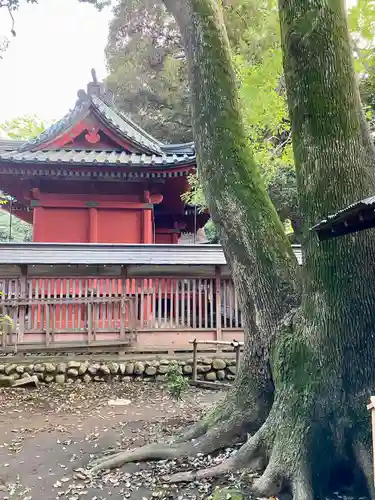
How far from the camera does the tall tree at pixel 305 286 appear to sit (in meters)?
3.19

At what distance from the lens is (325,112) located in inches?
132

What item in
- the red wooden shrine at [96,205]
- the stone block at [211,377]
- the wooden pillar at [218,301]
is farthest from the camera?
the wooden pillar at [218,301]

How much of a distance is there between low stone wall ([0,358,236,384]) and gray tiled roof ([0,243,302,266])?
2089mm

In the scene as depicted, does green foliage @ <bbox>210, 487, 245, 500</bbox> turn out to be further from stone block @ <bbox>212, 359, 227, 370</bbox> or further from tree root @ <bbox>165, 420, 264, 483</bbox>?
stone block @ <bbox>212, 359, 227, 370</bbox>

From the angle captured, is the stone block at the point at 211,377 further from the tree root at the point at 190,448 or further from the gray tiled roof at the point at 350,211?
the gray tiled roof at the point at 350,211

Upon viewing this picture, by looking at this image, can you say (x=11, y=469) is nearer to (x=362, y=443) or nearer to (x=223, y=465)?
(x=223, y=465)

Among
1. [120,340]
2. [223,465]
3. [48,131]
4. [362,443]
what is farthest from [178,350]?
[48,131]

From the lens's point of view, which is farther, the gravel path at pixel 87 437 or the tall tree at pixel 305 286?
the gravel path at pixel 87 437

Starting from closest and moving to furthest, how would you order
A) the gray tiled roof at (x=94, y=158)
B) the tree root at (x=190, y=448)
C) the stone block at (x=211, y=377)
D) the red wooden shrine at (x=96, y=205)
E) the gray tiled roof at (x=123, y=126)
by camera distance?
the tree root at (x=190, y=448)
the stone block at (x=211, y=377)
the red wooden shrine at (x=96, y=205)
the gray tiled roof at (x=94, y=158)
the gray tiled roof at (x=123, y=126)

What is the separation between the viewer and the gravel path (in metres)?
3.72

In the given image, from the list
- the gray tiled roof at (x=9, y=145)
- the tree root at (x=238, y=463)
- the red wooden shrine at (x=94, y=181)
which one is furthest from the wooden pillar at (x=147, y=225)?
the tree root at (x=238, y=463)

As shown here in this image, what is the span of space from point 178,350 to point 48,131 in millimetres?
7546

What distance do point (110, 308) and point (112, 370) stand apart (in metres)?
1.31

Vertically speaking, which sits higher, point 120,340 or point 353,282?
point 353,282
